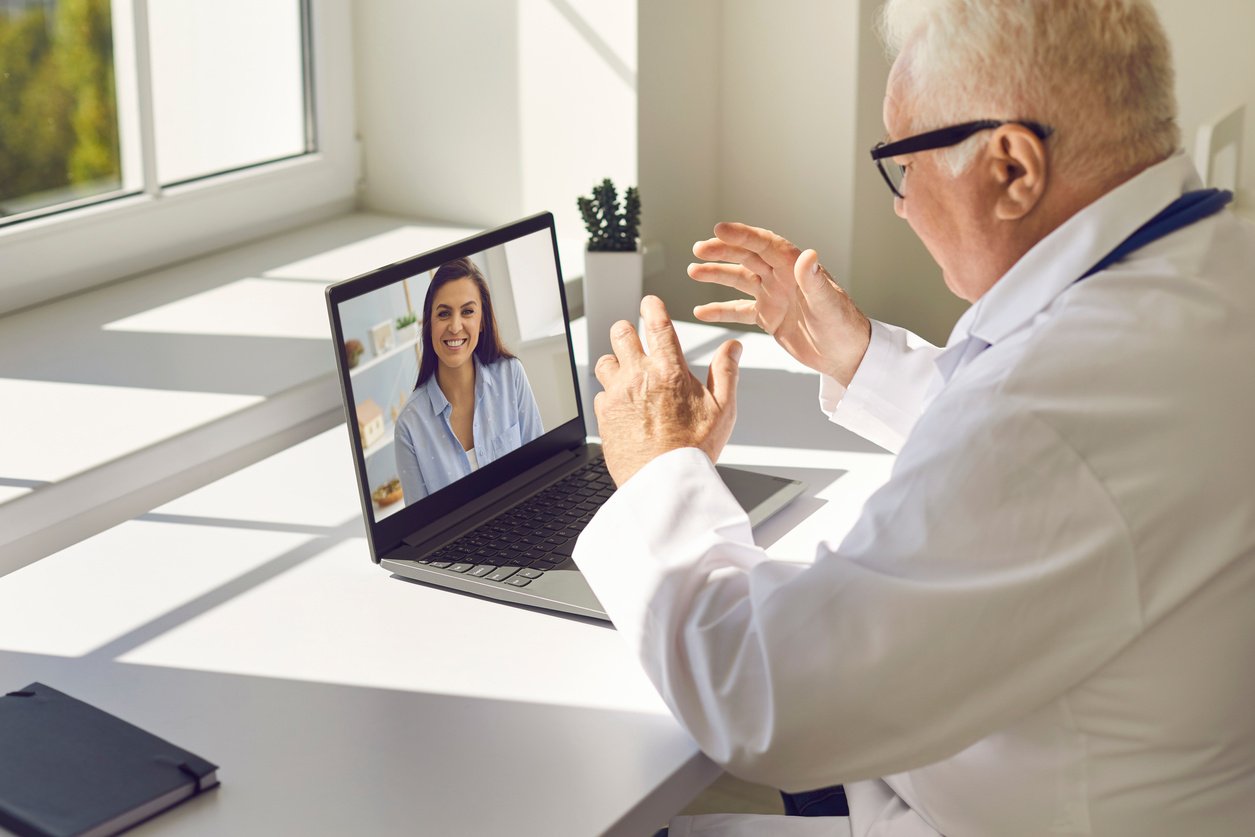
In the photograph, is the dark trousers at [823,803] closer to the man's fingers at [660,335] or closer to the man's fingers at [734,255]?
the man's fingers at [660,335]

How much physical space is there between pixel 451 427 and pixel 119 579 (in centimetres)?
38

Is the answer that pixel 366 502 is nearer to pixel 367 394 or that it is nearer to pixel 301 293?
pixel 367 394

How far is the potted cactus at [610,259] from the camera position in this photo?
202cm

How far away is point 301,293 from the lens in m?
2.37

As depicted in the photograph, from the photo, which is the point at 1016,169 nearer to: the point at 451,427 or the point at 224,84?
the point at 451,427

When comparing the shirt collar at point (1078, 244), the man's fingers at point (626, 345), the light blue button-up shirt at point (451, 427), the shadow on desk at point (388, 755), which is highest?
the shirt collar at point (1078, 244)

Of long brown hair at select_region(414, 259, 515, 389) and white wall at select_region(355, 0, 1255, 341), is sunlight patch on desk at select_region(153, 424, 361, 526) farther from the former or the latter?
white wall at select_region(355, 0, 1255, 341)

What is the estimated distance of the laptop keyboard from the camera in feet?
4.68

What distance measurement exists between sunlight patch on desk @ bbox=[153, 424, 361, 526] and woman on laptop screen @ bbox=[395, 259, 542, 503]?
0.10 meters

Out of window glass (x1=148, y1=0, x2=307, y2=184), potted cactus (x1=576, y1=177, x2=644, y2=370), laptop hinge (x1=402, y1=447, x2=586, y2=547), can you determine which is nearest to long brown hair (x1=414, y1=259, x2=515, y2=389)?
laptop hinge (x1=402, y1=447, x2=586, y2=547)

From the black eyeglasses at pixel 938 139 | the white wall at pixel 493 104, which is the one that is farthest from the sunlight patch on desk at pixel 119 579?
the white wall at pixel 493 104

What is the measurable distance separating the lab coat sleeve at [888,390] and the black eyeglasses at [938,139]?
0.42 m

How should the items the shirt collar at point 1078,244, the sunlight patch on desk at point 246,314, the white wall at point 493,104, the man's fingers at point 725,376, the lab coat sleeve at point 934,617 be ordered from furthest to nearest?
the white wall at point 493,104 → the sunlight patch on desk at point 246,314 → the man's fingers at point 725,376 → the shirt collar at point 1078,244 → the lab coat sleeve at point 934,617

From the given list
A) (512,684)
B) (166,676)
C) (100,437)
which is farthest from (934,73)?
(100,437)
